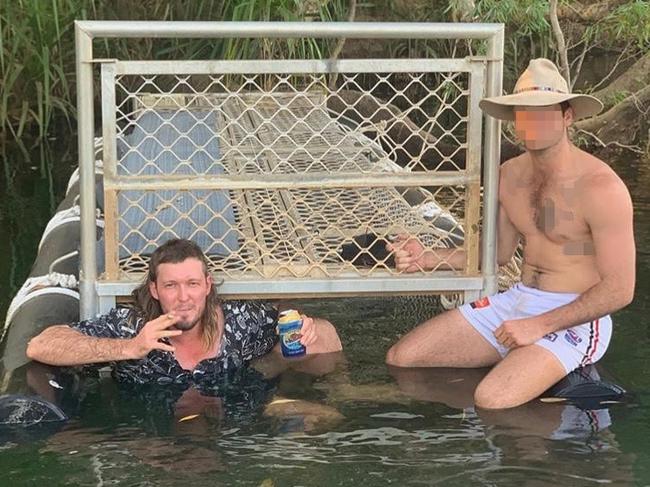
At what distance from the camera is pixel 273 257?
205 inches

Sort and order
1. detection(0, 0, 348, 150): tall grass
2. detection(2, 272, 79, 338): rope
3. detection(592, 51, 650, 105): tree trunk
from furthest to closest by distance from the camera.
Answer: detection(592, 51, 650, 105): tree trunk
detection(0, 0, 348, 150): tall grass
detection(2, 272, 79, 338): rope

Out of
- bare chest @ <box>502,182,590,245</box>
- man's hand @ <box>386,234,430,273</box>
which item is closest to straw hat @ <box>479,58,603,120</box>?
bare chest @ <box>502,182,590,245</box>

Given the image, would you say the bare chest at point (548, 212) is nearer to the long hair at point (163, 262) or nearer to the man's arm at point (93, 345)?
the long hair at point (163, 262)

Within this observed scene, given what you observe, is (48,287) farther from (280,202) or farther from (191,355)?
(280,202)

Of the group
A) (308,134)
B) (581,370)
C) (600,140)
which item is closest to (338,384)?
(581,370)

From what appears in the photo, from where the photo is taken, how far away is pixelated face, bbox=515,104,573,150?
4715mm

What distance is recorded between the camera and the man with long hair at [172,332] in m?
4.71

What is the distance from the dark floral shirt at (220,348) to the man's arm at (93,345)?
0.32ft

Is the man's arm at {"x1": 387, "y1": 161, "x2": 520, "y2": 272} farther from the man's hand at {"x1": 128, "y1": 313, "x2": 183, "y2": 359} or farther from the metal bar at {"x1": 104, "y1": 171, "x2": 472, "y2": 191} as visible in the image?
the man's hand at {"x1": 128, "y1": 313, "x2": 183, "y2": 359}

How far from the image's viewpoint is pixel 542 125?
4.74 metres

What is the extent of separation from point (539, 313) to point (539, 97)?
898 mm

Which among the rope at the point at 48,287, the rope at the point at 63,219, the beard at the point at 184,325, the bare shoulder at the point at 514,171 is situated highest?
the bare shoulder at the point at 514,171

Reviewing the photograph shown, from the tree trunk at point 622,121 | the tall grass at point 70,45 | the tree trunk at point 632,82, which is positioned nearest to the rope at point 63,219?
the tall grass at point 70,45

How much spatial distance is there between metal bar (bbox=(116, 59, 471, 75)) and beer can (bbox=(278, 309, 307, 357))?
39.6 inches
